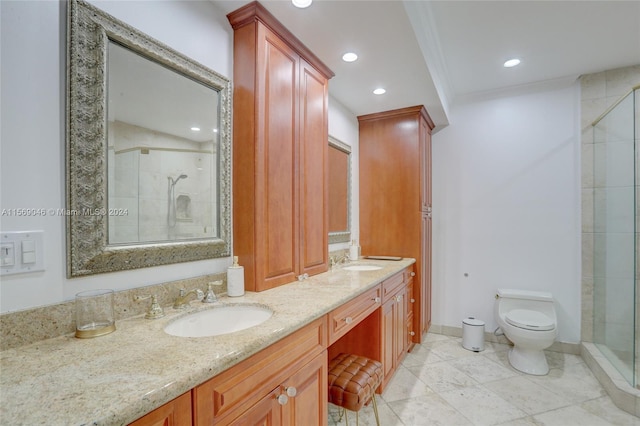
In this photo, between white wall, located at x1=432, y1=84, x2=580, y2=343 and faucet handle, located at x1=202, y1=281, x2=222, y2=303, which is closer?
faucet handle, located at x1=202, y1=281, x2=222, y2=303

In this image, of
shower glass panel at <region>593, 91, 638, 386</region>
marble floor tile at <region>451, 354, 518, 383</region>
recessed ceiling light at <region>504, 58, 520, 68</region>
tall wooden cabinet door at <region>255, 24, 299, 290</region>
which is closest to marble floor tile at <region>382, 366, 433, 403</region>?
marble floor tile at <region>451, 354, 518, 383</region>

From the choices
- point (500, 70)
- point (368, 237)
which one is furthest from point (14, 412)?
point (500, 70)

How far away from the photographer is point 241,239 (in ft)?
5.17

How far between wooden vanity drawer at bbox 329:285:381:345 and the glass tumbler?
870 millimetres

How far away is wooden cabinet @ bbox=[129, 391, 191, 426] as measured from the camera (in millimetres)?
641

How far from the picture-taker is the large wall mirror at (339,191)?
266cm

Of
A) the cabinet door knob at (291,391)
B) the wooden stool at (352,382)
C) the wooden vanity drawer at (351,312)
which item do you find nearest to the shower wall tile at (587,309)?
the wooden vanity drawer at (351,312)

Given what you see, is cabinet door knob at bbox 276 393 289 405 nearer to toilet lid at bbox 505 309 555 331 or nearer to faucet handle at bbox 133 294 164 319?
faucet handle at bbox 133 294 164 319

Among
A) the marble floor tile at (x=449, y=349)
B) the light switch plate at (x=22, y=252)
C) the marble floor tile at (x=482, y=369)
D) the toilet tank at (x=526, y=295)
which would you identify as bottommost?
the marble floor tile at (x=449, y=349)

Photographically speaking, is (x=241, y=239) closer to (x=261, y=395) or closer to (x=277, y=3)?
(x=261, y=395)

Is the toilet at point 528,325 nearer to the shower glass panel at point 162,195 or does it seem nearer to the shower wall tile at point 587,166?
the shower wall tile at point 587,166

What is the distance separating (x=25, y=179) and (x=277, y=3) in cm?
129

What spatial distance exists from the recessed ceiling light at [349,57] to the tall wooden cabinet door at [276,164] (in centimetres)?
35

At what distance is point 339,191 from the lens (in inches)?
110
